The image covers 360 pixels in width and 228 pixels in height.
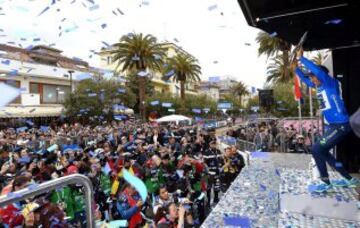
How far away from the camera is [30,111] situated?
31953 millimetres

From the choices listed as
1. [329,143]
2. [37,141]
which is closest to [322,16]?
[329,143]

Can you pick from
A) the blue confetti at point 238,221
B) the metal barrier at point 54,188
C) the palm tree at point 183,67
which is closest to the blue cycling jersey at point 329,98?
the blue confetti at point 238,221

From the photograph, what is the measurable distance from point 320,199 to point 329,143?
813mm

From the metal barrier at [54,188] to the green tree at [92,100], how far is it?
107 ft

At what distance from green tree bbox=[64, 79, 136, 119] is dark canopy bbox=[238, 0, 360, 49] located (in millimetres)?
29424

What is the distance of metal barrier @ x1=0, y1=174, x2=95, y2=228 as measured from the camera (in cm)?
204

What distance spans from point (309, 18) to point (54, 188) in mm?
4967

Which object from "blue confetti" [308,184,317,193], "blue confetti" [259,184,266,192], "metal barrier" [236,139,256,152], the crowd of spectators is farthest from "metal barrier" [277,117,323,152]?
"blue confetti" [308,184,317,193]

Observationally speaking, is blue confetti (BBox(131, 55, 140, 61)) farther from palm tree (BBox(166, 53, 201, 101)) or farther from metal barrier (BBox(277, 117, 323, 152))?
metal barrier (BBox(277, 117, 323, 152))

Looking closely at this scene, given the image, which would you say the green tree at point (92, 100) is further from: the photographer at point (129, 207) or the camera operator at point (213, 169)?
the photographer at point (129, 207)

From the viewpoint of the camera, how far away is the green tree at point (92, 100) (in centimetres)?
3503

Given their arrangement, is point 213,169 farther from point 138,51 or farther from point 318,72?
point 138,51

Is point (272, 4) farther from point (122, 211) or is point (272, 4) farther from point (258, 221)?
point (122, 211)

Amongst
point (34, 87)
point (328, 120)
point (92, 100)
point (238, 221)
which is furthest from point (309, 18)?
point (34, 87)
